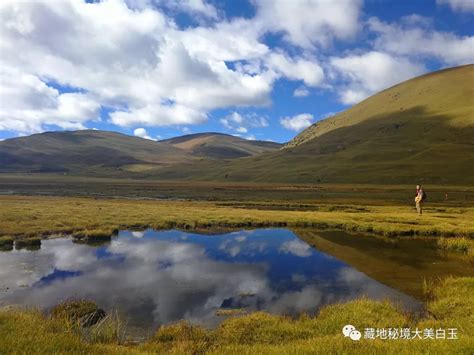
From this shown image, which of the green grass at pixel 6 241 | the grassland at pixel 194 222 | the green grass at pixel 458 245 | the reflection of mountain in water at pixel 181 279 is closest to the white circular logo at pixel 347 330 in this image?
the reflection of mountain in water at pixel 181 279

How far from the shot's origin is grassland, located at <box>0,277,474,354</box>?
427 inches

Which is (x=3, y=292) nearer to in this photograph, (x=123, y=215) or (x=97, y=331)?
(x=97, y=331)

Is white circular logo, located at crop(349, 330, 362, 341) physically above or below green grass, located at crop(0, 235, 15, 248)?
above

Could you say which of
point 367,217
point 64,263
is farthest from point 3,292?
point 367,217

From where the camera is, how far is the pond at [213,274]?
21094mm

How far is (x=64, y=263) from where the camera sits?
29.8 m

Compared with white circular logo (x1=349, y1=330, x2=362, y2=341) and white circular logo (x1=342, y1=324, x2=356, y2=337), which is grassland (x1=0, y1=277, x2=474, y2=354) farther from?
white circular logo (x1=349, y1=330, x2=362, y2=341)

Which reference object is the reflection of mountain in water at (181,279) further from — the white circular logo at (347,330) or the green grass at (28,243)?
A: the white circular logo at (347,330)

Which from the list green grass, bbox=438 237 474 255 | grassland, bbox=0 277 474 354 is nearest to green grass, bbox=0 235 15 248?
grassland, bbox=0 277 474 354

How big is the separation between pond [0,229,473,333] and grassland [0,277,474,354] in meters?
2.24

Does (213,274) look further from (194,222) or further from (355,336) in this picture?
(194,222)

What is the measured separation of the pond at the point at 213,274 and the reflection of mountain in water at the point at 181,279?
2.2 inches

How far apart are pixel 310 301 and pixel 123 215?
38202 millimetres

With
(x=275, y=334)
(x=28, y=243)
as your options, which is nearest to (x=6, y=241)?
(x=28, y=243)
